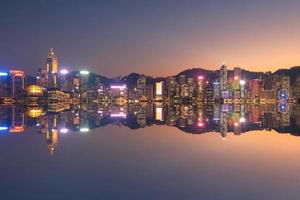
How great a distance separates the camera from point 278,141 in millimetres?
29266

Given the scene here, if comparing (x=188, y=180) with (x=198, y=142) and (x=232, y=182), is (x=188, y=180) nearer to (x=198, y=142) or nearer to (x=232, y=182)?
(x=232, y=182)

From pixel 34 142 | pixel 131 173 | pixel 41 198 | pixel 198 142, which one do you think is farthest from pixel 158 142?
pixel 41 198

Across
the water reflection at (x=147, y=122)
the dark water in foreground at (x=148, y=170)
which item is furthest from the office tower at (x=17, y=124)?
the dark water in foreground at (x=148, y=170)

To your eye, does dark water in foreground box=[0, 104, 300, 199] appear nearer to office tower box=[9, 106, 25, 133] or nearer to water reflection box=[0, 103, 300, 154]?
water reflection box=[0, 103, 300, 154]

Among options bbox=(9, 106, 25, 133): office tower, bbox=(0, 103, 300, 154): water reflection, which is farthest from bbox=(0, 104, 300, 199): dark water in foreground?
bbox=(9, 106, 25, 133): office tower

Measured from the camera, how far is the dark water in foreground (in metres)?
13.2

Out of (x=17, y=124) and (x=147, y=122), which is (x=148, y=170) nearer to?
(x=17, y=124)

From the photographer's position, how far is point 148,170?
55.6 feet

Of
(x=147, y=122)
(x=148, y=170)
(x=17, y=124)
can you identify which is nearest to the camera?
(x=148, y=170)

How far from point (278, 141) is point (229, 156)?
8.97 metres

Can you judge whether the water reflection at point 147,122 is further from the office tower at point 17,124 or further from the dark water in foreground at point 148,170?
the dark water in foreground at point 148,170

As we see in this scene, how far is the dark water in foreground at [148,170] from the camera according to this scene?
1323 cm

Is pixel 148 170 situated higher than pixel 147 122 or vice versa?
pixel 147 122

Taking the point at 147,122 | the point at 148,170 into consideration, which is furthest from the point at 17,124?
the point at 148,170
